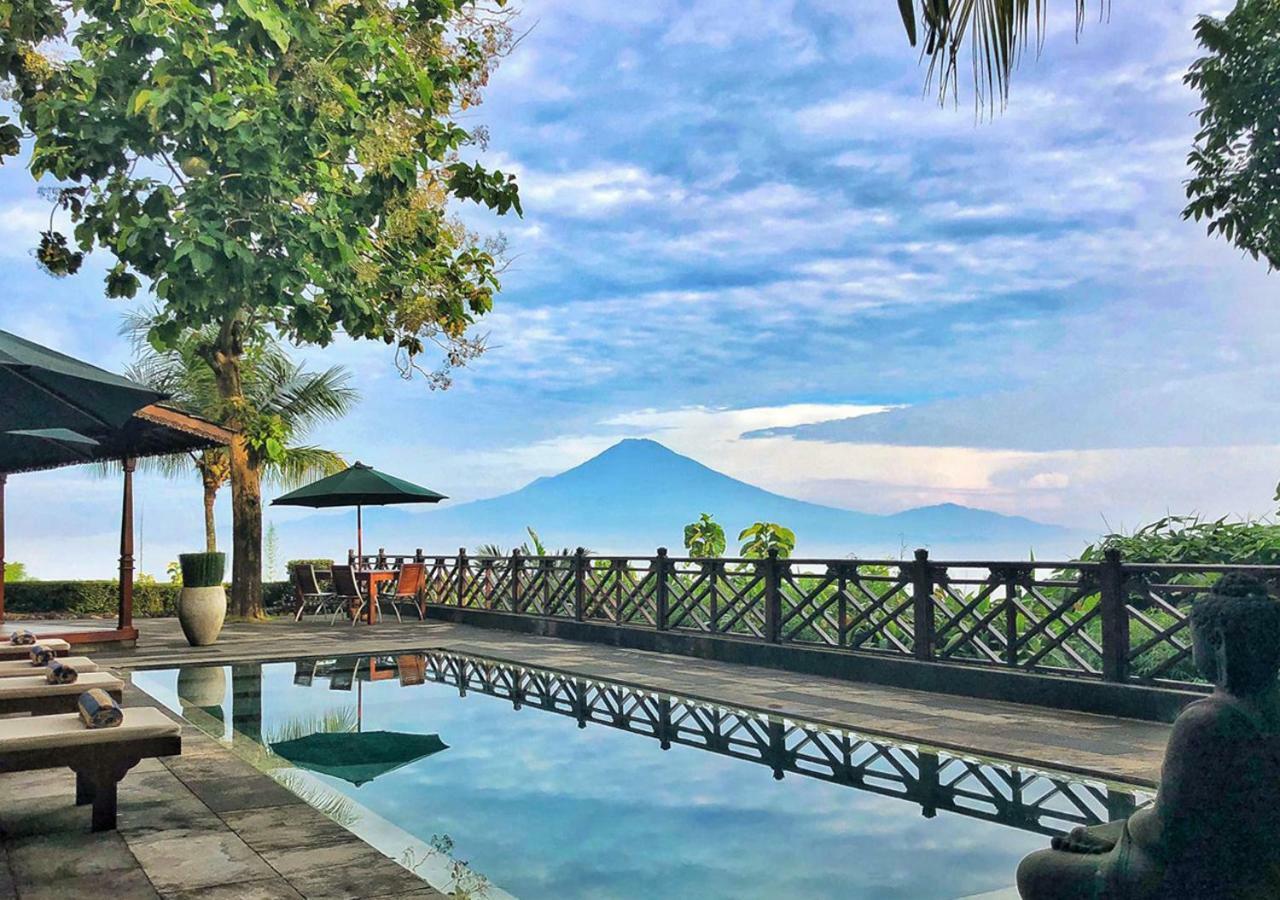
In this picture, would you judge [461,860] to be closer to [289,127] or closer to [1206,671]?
[1206,671]

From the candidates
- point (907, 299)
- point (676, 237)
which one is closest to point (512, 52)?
point (676, 237)

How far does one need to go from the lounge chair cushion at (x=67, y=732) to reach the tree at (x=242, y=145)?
17.5 ft

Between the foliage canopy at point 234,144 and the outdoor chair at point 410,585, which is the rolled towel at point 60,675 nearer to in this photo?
the foliage canopy at point 234,144

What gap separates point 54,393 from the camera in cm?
517

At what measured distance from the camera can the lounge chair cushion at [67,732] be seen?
14.7 feet

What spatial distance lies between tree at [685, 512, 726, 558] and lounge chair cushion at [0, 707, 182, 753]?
11.9 m

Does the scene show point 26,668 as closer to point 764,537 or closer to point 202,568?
point 202,568

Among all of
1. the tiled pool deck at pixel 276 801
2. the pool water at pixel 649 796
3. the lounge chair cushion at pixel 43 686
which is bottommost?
the pool water at pixel 649 796

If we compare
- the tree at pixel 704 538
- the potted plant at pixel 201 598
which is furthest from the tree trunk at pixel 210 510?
the tree at pixel 704 538

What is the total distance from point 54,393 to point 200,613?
9.13 m

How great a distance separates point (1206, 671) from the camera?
208cm

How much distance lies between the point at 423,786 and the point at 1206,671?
16.2 ft

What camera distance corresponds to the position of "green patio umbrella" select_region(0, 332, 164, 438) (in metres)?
4.89

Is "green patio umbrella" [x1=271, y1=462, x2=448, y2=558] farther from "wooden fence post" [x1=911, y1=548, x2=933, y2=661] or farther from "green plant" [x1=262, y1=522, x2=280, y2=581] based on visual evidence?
"wooden fence post" [x1=911, y1=548, x2=933, y2=661]
